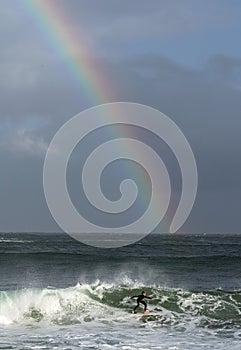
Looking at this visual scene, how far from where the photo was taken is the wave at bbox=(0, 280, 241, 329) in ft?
78.9

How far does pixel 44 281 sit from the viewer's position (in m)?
40.6

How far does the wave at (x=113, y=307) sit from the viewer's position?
24047mm

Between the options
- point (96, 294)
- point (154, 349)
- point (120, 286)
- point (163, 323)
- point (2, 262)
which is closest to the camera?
point (154, 349)

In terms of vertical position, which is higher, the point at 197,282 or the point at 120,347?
the point at 197,282

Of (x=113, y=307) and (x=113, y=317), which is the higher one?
(x=113, y=307)

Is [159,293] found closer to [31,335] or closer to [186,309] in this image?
[186,309]

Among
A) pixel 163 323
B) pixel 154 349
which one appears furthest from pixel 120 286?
pixel 154 349

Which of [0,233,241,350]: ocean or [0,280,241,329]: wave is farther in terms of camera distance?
[0,280,241,329]: wave

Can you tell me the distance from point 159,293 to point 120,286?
2654 mm

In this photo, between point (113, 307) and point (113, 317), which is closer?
point (113, 317)

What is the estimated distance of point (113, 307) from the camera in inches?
1072

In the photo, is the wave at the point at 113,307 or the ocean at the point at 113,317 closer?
the ocean at the point at 113,317

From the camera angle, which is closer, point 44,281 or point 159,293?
point 159,293

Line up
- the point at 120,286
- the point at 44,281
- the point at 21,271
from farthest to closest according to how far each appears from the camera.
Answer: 1. the point at 21,271
2. the point at 44,281
3. the point at 120,286
